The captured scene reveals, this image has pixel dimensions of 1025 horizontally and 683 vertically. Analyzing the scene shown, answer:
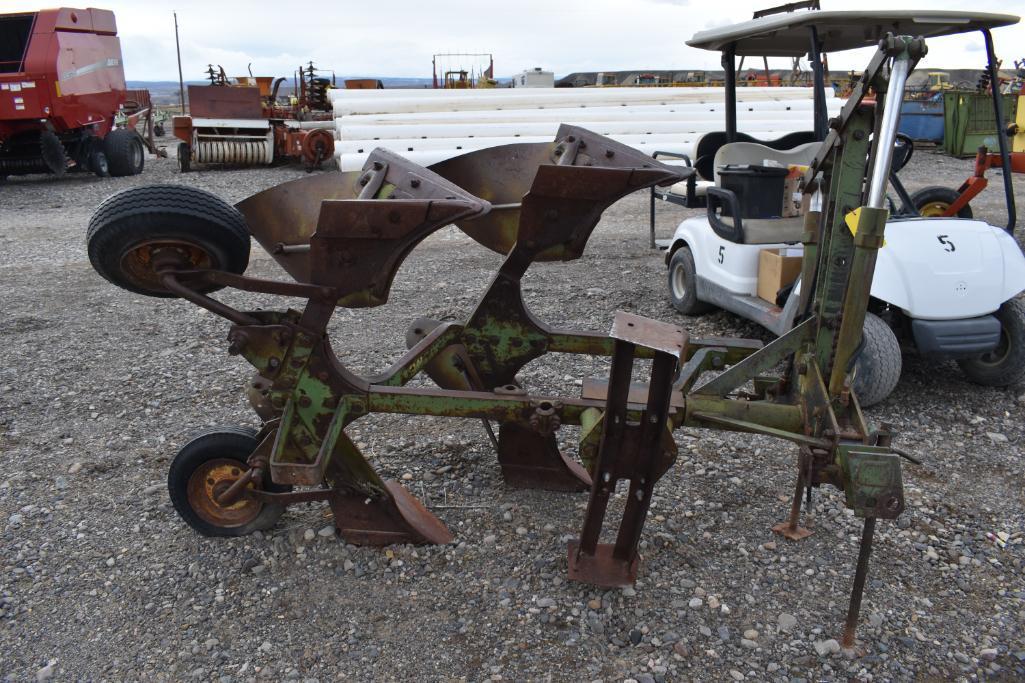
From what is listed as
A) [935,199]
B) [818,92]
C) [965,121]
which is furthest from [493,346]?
[965,121]

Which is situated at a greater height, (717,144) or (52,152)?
(717,144)

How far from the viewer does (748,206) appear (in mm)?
5066

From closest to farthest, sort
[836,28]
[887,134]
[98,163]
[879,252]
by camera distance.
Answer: [887,134] < [879,252] < [836,28] < [98,163]

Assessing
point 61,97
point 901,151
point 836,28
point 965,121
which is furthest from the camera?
point 965,121

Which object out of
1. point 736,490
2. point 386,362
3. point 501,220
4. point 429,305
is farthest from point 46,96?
point 736,490

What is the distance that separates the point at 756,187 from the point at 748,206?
127 millimetres

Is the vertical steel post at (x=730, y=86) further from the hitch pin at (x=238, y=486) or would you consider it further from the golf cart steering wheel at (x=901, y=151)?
the hitch pin at (x=238, y=486)

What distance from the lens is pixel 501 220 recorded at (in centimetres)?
Result: 364

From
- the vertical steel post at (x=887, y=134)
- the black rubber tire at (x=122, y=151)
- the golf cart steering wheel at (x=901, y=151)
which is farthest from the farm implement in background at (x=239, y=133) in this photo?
the vertical steel post at (x=887, y=134)

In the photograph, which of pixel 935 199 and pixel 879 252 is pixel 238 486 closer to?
pixel 879 252

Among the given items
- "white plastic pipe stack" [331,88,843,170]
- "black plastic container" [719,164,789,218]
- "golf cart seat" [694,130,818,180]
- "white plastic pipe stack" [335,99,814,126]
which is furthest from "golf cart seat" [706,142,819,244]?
"white plastic pipe stack" [335,99,814,126]

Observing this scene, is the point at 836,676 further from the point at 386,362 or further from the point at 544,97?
the point at 544,97

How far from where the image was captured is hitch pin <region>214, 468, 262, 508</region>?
294cm

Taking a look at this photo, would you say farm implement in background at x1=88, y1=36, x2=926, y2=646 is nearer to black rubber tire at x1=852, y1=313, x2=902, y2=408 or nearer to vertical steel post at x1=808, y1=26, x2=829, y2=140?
black rubber tire at x1=852, y1=313, x2=902, y2=408
